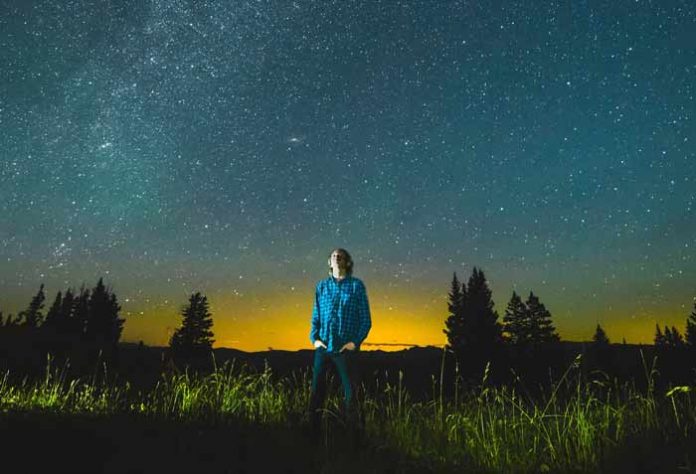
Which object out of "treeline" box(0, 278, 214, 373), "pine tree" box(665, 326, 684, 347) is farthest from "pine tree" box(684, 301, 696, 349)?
"treeline" box(0, 278, 214, 373)

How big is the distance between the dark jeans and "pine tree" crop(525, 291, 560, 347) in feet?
141

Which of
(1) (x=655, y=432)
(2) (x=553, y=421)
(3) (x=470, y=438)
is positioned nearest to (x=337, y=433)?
(3) (x=470, y=438)

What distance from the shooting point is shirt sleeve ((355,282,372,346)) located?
4.77 m

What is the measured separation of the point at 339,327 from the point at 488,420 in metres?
1.87

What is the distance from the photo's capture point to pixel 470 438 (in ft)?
13.8

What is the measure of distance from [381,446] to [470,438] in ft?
2.91

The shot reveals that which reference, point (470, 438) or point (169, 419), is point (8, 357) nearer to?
point (169, 419)

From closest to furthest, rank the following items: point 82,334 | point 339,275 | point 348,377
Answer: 1. point 348,377
2. point 339,275
3. point 82,334

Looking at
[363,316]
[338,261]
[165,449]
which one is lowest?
[165,449]

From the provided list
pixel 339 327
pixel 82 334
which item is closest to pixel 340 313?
pixel 339 327

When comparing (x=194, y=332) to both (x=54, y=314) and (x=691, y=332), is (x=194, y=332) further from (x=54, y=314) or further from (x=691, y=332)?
(x=691, y=332)

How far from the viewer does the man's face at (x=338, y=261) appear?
4922 mm

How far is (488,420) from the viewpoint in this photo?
4680 millimetres

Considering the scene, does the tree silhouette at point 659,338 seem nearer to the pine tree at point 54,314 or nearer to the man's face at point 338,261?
the man's face at point 338,261
